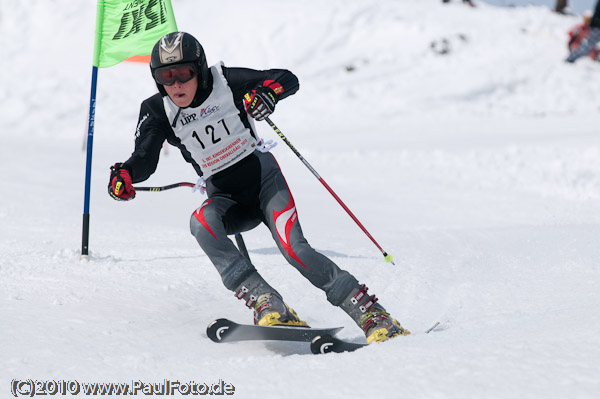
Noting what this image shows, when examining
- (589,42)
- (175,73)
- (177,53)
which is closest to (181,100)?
(175,73)

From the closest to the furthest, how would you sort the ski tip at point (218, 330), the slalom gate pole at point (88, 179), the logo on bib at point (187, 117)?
1. the ski tip at point (218, 330)
2. the logo on bib at point (187, 117)
3. the slalom gate pole at point (88, 179)

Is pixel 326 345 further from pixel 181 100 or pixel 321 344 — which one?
pixel 181 100

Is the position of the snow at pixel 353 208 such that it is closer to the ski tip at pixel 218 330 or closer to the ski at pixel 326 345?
the ski tip at pixel 218 330

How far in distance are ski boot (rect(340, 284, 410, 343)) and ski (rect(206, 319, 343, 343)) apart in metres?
0.19

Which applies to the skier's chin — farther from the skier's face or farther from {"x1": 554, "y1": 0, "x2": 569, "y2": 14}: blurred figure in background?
{"x1": 554, "y1": 0, "x2": 569, "y2": 14}: blurred figure in background

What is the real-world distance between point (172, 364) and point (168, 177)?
324 inches

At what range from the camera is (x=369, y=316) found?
12.2 feet

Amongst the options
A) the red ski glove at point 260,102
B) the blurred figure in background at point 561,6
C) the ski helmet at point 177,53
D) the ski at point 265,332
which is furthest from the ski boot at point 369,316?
the blurred figure in background at point 561,6

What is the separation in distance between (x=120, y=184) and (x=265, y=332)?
3.91ft

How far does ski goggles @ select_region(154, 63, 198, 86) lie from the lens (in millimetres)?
3756

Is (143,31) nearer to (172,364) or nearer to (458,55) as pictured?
(172,364)

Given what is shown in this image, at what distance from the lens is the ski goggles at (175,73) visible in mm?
3756

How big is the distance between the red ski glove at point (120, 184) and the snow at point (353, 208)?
2.73ft

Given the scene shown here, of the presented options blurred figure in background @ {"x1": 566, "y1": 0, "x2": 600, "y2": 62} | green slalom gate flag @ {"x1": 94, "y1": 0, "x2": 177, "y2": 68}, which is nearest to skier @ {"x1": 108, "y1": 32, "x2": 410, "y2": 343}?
green slalom gate flag @ {"x1": 94, "y1": 0, "x2": 177, "y2": 68}
